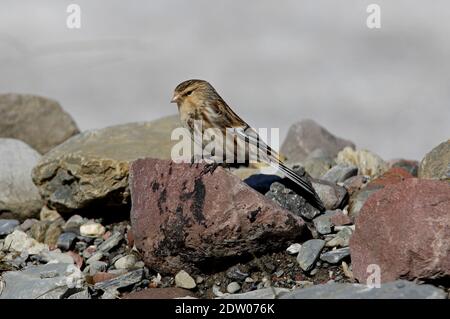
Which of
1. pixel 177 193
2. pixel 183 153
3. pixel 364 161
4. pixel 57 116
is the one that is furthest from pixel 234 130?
pixel 57 116

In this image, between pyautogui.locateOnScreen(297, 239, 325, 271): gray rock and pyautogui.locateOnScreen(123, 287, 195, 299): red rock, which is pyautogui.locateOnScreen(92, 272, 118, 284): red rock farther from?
pyautogui.locateOnScreen(297, 239, 325, 271): gray rock

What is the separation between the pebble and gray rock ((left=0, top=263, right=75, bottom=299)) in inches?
38.1

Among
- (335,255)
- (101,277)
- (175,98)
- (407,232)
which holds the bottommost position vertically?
(101,277)

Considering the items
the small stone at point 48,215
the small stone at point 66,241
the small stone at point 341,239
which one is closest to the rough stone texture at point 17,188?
the small stone at point 48,215

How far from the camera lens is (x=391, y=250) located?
6.72 m

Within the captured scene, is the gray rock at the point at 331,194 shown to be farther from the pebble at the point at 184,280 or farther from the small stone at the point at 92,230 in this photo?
the small stone at the point at 92,230

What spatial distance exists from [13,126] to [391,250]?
7.96m

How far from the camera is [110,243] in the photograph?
8.64m

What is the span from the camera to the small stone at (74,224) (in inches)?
363

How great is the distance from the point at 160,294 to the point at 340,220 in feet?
6.72

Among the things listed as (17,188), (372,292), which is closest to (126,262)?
(17,188)

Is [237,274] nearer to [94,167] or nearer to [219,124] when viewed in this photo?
[219,124]

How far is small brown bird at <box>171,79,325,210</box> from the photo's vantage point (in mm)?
8000

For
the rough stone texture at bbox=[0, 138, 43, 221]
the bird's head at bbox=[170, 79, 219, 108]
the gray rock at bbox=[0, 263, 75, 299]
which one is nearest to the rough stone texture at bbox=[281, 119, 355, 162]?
the rough stone texture at bbox=[0, 138, 43, 221]
